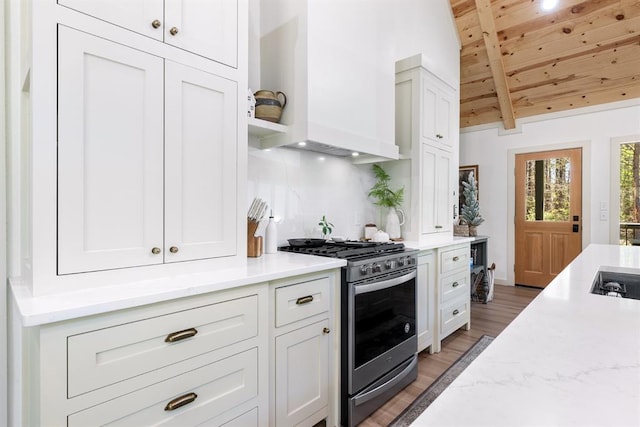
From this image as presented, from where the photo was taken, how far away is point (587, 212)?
4695 mm

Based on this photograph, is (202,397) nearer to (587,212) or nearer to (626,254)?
(626,254)

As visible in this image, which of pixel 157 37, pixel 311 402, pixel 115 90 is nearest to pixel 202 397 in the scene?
pixel 311 402

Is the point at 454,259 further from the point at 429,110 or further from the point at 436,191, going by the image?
the point at 429,110

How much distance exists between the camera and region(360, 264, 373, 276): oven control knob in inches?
76.2

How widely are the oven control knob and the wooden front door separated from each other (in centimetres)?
422

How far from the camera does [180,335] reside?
4.02 feet

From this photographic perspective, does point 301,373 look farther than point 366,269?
No

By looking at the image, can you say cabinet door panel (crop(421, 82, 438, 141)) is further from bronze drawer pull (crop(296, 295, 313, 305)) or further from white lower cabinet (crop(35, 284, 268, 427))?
white lower cabinet (crop(35, 284, 268, 427))

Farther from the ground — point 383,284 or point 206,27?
point 206,27

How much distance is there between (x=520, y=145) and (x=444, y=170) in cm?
266

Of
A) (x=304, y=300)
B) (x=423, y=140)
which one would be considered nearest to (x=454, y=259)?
(x=423, y=140)

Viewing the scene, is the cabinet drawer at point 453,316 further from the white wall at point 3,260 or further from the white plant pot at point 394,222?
the white wall at point 3,260

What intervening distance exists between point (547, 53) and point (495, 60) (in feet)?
1.87

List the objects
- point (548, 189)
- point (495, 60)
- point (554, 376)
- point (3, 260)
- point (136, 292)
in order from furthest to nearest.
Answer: point (548, 189) < point (495, 60) < point (3, 260) < point (136, 292) < point (554, 376)
